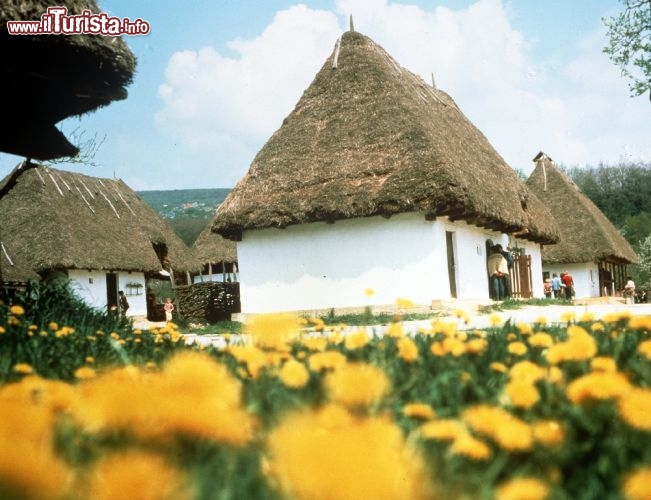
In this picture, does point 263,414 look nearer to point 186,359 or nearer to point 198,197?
point 186,359

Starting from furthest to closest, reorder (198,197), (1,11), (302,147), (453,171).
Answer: (198,197), (302,147), (453,171), (1,11)

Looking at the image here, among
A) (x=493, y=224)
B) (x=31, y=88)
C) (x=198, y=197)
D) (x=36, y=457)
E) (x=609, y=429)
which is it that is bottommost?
(x=609, y=429)

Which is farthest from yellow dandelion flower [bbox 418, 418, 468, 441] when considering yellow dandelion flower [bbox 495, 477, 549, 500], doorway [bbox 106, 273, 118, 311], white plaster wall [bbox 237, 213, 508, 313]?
doorway [bbox 106, 273, 118, 311]

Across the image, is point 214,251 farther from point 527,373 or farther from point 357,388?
point 357,388

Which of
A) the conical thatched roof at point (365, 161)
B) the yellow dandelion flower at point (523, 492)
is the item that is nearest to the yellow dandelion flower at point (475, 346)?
the yellow dandelion flower at point (523, 492)

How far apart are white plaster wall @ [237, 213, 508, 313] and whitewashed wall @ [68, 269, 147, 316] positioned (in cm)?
1064

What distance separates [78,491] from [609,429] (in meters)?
1.45

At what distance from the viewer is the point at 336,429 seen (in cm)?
103

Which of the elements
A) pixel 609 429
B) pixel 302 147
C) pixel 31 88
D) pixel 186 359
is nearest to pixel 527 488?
pixel 186 359

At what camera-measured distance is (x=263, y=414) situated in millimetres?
1614

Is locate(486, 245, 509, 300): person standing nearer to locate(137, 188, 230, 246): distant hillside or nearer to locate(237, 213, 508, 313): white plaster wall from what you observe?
locate(237, 213, 508, 313): white plaster wall

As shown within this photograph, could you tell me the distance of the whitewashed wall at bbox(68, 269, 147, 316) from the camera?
25156mm

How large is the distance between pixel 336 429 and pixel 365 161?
560 inches

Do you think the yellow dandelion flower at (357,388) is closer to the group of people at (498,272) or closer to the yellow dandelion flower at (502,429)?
the yellow dandelion flower at (502,429)
